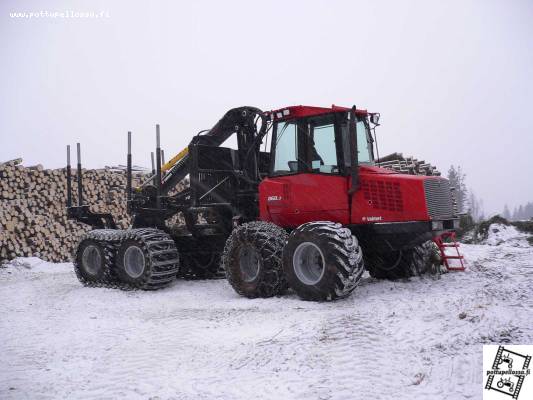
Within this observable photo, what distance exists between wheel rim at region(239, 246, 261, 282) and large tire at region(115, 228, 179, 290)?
2007 millimetres

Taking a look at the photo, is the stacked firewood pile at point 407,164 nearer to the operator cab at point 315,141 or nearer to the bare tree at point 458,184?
the operator cab at point 315,141

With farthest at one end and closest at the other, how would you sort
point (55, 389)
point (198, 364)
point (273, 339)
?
point (273, 339)
point (198, 364)
point (55, 389)

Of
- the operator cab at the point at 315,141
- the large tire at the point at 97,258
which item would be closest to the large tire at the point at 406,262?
the operator cab at the point at 315,141

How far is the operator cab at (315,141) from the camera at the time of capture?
745 centimetres

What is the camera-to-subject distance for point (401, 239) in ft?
23.5

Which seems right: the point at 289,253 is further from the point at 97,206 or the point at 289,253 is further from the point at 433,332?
the point at 97,206

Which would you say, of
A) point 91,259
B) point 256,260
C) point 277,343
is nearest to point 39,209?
point 91,259

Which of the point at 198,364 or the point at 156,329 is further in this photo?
the point at 156,329

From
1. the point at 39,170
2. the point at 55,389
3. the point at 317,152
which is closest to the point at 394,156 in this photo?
the point at 317,152

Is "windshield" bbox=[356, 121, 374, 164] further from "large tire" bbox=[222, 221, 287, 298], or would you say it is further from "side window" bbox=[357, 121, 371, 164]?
"large tire" bbox=[222, 221, 287, 298]

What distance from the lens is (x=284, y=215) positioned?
26.6 feet

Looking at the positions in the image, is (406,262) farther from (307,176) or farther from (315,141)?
(315,141)

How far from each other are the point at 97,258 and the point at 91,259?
0.82 feet

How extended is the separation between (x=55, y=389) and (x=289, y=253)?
3.63m
